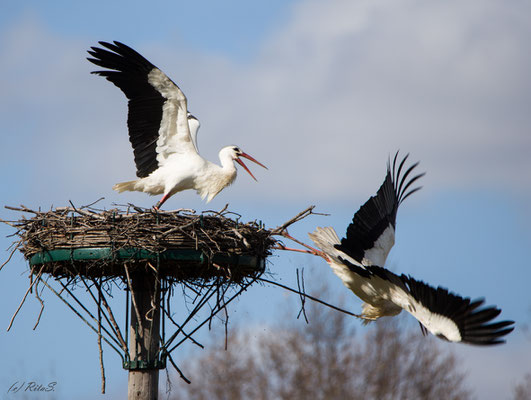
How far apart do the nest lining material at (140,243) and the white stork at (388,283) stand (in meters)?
0.74

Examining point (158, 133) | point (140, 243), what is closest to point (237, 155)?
point (158, 133)

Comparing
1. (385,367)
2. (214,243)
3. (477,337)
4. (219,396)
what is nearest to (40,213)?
(214,243)

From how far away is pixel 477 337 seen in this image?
5.47m

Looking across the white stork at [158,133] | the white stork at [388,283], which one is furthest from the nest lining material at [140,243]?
the white stork at [158,133]

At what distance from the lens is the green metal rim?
6117mm

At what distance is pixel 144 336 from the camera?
6391 millimetres

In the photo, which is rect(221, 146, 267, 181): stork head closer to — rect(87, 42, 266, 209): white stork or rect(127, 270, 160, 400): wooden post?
rect(87, 42, 266, 209): white stork

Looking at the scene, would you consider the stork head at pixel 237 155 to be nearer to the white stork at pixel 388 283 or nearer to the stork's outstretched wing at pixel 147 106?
the stork's outstretched wing at pixel 147 106

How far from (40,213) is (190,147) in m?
2.22

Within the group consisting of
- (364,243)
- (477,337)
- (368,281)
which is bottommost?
(477,337)

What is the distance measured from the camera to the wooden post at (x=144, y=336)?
247 inches

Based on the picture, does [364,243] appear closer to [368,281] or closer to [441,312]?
[368,281]

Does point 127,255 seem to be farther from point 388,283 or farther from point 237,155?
point 237,155

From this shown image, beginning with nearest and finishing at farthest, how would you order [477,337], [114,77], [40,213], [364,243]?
[477,337] < [40,213] < [364,243] < [114,77]
